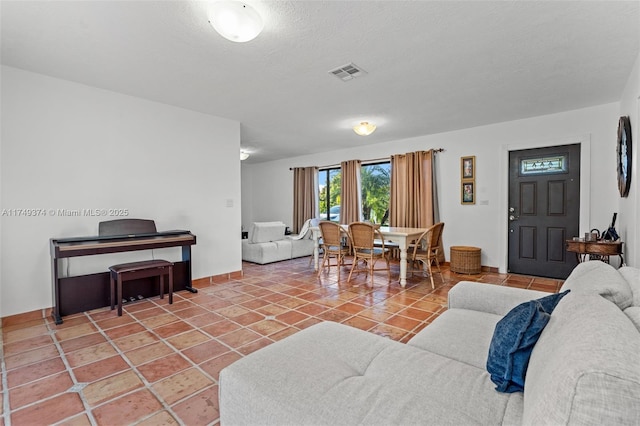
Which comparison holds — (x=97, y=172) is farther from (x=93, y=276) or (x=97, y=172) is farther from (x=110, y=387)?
(x=110, y=387)

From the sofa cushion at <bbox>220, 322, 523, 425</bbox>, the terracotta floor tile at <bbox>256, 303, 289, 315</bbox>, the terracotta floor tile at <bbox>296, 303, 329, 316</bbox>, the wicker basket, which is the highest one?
the sofa cushion at <bbox>220, 322, 523, 425</bbox>

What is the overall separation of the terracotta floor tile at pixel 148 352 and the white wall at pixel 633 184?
13.3 feet

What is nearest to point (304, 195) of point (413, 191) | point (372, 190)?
point (372, 190)

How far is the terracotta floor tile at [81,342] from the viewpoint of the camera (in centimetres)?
234

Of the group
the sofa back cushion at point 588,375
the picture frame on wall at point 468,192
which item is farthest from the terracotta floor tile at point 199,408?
the picture frame on wall at point 468,192

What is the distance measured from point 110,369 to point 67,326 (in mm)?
1181

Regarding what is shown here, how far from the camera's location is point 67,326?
277 centimetres

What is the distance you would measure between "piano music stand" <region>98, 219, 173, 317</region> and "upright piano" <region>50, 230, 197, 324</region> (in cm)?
9

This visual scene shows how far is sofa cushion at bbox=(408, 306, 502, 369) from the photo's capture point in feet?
4.59

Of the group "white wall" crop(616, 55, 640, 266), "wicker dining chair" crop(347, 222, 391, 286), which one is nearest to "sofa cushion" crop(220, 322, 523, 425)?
"white wall" crop(616, 55, 640, 266)

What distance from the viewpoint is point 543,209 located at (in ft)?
14.6

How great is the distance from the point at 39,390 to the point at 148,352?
1.99ft

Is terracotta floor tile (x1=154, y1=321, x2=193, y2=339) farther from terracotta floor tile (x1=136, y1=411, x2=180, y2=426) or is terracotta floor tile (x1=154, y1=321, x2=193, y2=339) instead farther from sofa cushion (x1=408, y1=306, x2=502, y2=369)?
sofa cushion (x1=408, y1=306, x2=502, y2=369)

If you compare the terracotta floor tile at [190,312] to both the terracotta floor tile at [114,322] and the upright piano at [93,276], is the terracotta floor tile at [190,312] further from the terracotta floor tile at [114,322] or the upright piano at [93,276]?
the upright piano at [93,276]
